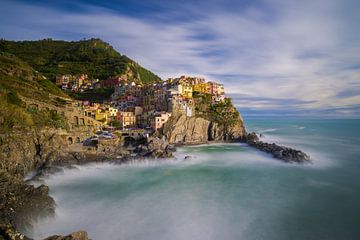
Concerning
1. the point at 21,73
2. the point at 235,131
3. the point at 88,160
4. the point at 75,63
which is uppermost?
the point at 75,63

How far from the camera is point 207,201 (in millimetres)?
14219

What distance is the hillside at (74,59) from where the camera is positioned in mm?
64188

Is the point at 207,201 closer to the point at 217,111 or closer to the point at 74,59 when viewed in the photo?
the point at 217,111

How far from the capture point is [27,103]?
24.3m

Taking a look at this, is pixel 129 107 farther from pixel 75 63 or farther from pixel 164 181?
pixel 75 63

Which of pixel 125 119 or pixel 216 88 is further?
pixel 216 88

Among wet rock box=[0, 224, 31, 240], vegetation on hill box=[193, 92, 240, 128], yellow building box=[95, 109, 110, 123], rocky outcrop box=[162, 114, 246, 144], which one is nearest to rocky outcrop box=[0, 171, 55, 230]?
wet rock box=[0, 224, 31, 240]

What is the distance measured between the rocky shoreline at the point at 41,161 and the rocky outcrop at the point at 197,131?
5.16 feet

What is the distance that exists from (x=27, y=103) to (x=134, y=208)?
19.3 m

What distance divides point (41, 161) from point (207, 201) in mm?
14170

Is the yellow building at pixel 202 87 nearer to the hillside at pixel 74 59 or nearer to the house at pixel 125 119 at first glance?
the house at pixel 125 119

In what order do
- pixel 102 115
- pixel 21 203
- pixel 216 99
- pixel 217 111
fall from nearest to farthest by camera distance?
pixel 21 203, pixel 102 115, pixel 217 111, pixel 216 99

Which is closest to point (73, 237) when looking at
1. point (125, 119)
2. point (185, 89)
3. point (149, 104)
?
point (125, 119)

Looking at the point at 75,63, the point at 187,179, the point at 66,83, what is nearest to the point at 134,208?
the point at 187,179
